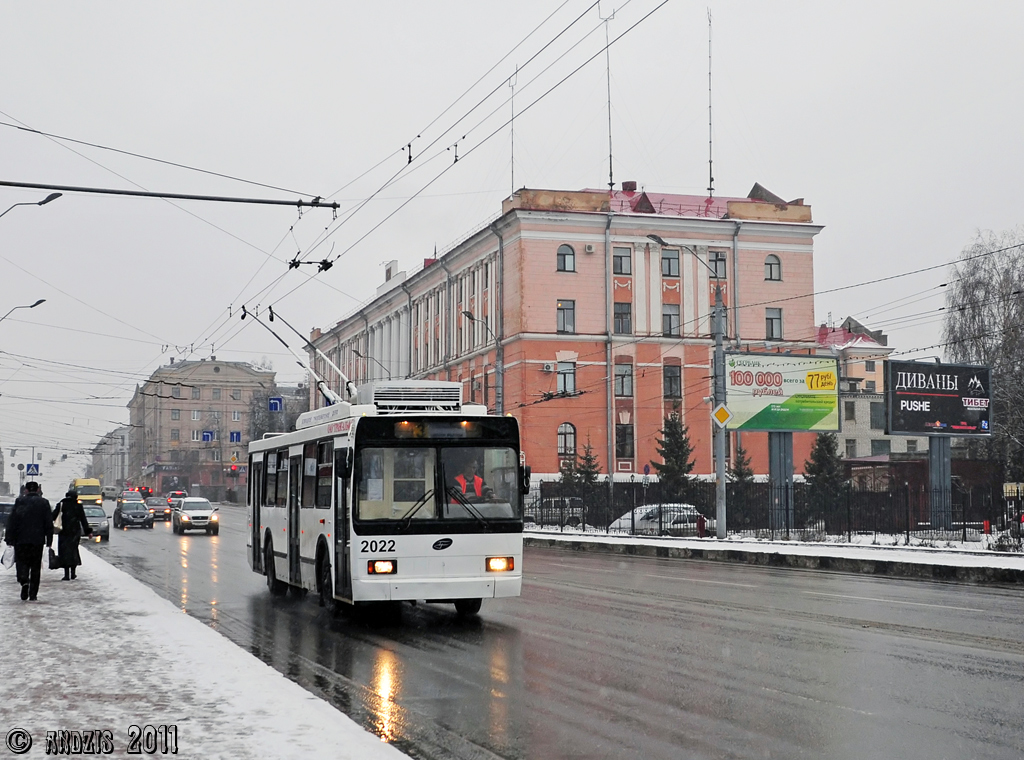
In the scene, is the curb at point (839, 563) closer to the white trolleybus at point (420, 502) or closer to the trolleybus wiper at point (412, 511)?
the white trolleybus at point (420, 502)

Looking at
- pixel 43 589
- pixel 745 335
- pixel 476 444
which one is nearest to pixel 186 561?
pixel 43 589

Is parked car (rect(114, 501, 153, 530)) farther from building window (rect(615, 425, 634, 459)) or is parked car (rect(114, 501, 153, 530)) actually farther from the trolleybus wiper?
the trolleybus wiper

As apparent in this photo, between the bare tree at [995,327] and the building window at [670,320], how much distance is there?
1412 centimetres

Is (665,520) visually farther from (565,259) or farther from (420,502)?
(420,502)

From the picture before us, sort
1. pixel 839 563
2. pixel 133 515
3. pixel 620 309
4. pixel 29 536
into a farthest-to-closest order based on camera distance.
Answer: pixel 620 309 → pixel 133 515 → pixel 839 563 → pixel 29 536

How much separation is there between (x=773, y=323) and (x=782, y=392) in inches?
989

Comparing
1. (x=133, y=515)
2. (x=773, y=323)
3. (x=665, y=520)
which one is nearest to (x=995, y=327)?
(x=773, y=323)

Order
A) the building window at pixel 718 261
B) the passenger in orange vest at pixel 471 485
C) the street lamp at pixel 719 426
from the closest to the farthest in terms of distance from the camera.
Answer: the passenger in orange vest at pixel 471 485
the street lamp at pixel 719 426
the building window at pixel 718 261

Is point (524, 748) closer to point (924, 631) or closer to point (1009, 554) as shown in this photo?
point (924, 631)

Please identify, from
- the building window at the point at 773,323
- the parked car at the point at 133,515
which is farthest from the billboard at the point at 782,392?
the parked car at the point at 133,515

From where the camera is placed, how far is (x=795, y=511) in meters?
37.6

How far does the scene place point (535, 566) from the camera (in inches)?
1059

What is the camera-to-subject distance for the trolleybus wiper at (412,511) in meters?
14.1

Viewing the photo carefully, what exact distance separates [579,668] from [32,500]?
10.1 m
